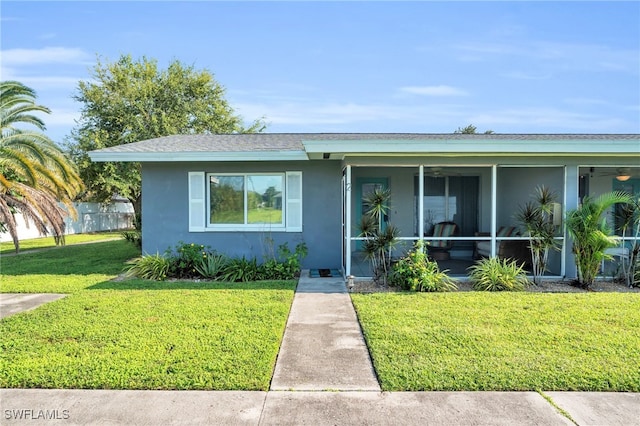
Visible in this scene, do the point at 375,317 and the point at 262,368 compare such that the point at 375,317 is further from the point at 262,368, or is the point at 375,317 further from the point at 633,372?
the point at 633,372

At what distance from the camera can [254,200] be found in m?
9.66

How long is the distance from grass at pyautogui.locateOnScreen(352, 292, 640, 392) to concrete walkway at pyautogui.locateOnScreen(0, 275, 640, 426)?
0.61ft

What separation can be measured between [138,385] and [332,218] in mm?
6548

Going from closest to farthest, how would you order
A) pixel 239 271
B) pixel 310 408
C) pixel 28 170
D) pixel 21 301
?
pixel 310 408
pixel 21 301
pixel 239 271
pixel 28 170

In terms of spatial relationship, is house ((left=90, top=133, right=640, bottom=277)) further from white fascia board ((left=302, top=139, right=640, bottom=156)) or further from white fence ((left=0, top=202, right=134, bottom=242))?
white fence ((left=0, top=202, right=134, bottom=242))

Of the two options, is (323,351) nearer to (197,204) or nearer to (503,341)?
(503,341)

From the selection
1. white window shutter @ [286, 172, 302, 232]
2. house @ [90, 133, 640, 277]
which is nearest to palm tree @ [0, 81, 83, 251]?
house @ [90, 133, 640, 277]

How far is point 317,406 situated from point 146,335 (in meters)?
2.54

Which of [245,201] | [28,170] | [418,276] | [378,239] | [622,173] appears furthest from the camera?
[28,170]

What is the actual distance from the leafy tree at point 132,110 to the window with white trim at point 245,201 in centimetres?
1434

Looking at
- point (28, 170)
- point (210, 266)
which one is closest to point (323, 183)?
point (210, 266)

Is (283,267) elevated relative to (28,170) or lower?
lower

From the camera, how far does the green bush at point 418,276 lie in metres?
7.30

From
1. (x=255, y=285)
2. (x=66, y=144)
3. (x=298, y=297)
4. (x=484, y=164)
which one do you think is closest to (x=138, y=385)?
(x=298, y=297)
